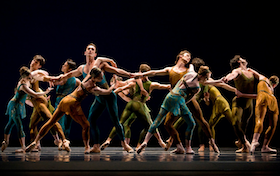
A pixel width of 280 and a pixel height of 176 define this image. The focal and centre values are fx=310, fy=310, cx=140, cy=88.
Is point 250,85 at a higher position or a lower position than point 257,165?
higher

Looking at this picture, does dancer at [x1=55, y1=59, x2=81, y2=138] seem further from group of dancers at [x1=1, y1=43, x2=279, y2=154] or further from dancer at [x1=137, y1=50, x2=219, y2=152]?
dancer at [x1=137, y1=50, x2=219, y2=152]

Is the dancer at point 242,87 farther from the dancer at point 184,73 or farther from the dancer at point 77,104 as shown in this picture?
the dancer at point 77,104

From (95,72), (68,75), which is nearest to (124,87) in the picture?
(68,75)

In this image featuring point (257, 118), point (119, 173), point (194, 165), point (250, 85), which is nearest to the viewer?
point (119, 173)

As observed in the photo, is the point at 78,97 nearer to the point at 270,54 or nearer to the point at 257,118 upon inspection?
the point at 257,118

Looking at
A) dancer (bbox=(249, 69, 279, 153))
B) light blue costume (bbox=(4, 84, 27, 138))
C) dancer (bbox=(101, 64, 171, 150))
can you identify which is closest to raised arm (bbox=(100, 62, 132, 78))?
dancer (bbox=(101, 64, 171, 150))

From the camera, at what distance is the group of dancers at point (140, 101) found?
5.38 meters

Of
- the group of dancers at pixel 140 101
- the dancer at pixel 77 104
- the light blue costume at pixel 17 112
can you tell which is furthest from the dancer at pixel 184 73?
the light blue costume at pixel 17 112

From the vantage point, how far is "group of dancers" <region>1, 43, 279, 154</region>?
538 centimetres

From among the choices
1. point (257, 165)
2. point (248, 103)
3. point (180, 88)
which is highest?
point (180, 88)

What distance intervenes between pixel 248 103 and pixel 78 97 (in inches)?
141

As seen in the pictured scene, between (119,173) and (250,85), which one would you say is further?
(250,85)

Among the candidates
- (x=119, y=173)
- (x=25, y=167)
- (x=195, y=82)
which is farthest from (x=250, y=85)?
(x=25, y=167)

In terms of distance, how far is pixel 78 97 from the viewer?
540cm
